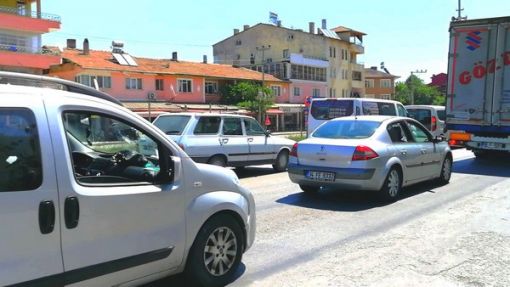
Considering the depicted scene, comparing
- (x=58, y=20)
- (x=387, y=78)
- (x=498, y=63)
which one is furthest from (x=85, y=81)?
(x=387, y=78)

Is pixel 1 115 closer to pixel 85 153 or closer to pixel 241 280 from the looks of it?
pixel 85 153

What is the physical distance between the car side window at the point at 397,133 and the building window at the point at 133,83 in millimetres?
40718

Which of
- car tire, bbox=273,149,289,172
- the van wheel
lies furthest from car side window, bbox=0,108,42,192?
car tire, bbox=273,149,289,172

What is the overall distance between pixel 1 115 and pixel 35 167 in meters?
0.38

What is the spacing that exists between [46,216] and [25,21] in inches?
1483

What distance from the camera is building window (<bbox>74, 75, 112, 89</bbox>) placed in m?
43.6

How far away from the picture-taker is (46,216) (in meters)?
3.26

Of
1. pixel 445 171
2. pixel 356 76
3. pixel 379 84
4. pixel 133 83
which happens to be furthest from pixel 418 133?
pixel 379 84

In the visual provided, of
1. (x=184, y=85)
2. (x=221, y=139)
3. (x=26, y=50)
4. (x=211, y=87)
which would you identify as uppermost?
(x=26, y=50)

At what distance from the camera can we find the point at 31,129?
329 centimetres

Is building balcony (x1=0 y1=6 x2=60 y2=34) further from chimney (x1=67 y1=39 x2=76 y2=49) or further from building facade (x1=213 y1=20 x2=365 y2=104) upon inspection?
building facade (x1=213 y1=20 x2=365 y2=104)

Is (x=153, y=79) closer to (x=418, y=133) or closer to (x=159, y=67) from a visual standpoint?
(x=159, y=67)

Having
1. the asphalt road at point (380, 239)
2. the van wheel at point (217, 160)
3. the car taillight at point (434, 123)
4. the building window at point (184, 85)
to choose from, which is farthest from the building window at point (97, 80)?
the asphalt road at point (380, 239)

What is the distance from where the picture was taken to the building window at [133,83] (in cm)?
4741
